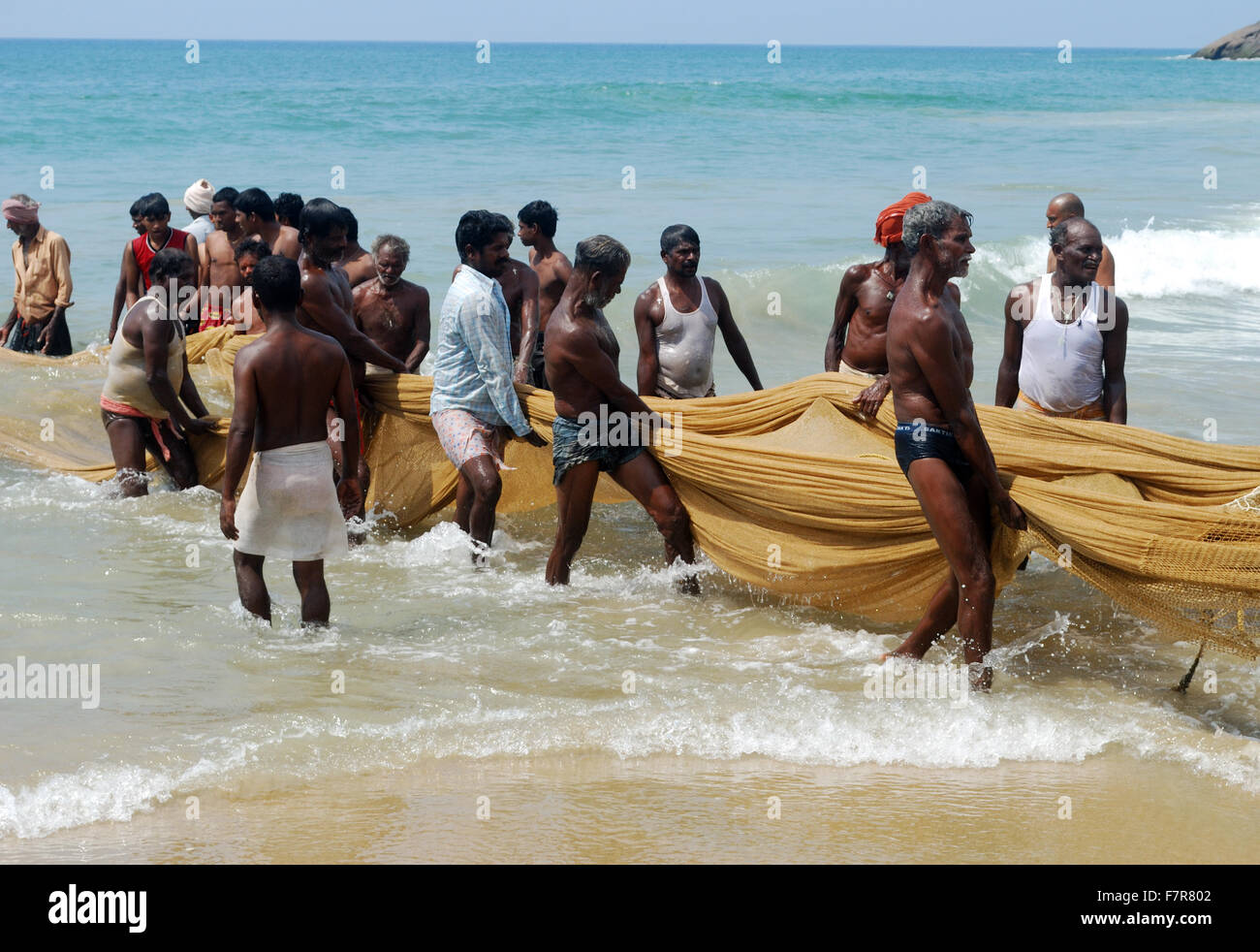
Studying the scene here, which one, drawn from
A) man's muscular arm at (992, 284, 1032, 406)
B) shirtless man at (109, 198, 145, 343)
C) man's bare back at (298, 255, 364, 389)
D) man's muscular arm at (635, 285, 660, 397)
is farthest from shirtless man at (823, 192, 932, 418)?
shirtless man at (109, 198, 145, 343)

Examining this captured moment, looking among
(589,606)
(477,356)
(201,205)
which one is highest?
(201,205)

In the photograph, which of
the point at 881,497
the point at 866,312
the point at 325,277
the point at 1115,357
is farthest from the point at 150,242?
the point at 1115,357

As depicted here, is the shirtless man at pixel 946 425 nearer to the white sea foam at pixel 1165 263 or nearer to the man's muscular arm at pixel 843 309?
the man's muscular arm at pixel 843 309

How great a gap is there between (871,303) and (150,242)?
4.48 m

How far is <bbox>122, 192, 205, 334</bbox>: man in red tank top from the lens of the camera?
7.88 m

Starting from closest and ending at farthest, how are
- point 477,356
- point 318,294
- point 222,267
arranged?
point 477,356 → point 318,294 → point 222,267

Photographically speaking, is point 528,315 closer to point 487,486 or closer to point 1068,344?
point 487,486

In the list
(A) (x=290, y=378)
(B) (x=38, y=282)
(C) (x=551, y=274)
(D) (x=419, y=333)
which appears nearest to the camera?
(A) (x=290, y=378)

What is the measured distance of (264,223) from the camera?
739 centimetres

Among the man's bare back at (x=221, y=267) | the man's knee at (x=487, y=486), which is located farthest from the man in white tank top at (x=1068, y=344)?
the man's bare back at (x=221, y=267)

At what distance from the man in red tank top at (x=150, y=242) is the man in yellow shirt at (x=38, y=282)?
1.54m

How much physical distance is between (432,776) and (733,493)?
185cm

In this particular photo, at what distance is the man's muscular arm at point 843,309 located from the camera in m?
6.16
